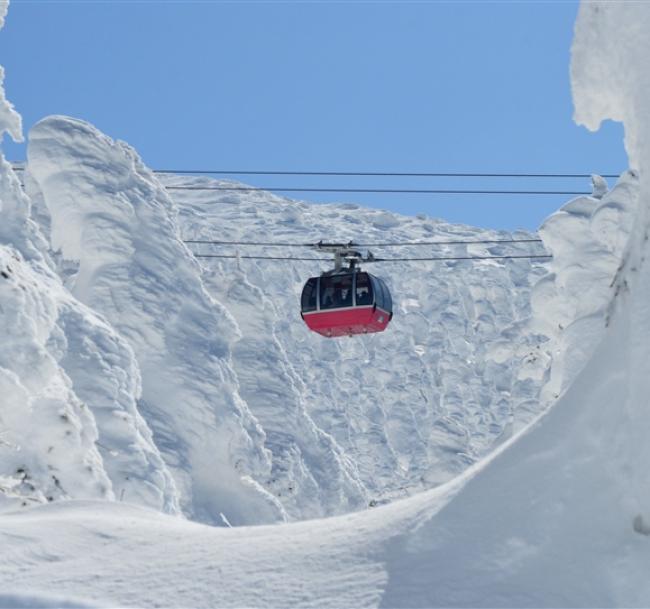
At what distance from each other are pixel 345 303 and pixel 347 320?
12.6 inches

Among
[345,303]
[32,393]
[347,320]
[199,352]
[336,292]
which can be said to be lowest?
[32,393]

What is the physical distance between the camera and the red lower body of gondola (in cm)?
2345

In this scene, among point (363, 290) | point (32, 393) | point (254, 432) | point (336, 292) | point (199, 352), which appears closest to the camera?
point (32, 393)

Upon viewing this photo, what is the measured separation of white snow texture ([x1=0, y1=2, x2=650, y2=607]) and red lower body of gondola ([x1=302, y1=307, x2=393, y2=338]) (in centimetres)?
372

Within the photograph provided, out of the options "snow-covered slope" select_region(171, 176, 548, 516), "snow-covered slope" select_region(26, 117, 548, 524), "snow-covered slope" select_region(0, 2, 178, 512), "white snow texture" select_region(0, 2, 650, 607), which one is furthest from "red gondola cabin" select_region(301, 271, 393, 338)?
"snow-covered slope" select_region(171, 176, 548, 516)

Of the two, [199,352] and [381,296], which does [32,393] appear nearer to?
[381,296]

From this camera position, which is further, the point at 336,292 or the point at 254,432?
the point at 254,432

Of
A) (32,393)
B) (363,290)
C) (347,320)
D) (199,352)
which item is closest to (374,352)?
(199,352)

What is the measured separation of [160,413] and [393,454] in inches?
3058

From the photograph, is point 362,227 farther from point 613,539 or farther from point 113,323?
point 613,539

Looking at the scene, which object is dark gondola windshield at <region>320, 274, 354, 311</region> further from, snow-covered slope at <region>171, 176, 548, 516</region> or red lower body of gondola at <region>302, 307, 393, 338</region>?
snow-covered slope at <region>171, 176, 548, 516</region>

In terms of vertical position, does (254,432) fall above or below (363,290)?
above

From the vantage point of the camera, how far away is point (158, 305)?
48594mm

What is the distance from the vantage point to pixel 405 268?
6535 inches
